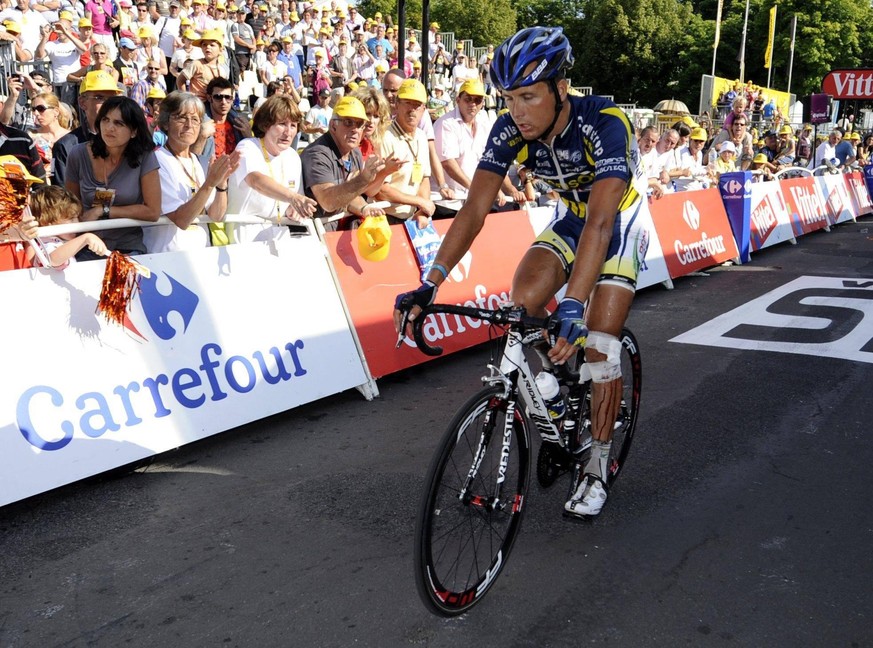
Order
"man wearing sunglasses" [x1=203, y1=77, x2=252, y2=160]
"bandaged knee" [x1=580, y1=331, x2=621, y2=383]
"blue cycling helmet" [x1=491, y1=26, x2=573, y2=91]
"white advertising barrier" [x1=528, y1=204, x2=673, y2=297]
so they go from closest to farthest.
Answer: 1. "blue cycling helmet" [x1=491, y1=26, x2=573, y2=91]
2. "bandaged knee" [x1=580, y1=331, x2=621, y2=383]
3. "man wearing sunglasses" [x1=203, y1=77, x2=252, y2=160]
4. "white advertising barrier" [x1=528, y1=204, x2=673, y2=297]

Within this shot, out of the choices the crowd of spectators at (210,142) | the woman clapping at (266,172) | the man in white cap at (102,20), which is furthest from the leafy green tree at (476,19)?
the woman clapping at (266,172)

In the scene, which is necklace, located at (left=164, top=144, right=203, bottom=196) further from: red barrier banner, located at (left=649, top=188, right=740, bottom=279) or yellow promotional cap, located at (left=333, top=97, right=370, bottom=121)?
red barrier banner, located at (left=649, top=188, right=740, bottom=279)

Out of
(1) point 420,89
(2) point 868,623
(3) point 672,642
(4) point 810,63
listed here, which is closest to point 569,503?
(3) point 672,642

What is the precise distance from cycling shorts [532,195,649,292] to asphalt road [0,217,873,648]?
46.7 inches

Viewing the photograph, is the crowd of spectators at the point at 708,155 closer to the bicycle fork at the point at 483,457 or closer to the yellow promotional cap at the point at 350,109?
the yellow promotional cap at the point at 350,109

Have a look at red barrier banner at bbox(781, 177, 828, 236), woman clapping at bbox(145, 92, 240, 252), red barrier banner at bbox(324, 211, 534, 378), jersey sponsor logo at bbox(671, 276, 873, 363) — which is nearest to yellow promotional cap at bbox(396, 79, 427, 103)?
red barrier banner at bbox(324, 211, 534, 378)

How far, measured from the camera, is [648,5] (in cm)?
7056

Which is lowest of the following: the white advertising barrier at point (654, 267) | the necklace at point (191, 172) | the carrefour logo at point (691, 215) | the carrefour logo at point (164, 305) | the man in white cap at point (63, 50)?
the white advertising barrier at point (654, 267)

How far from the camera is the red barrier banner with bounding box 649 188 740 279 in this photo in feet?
33.6

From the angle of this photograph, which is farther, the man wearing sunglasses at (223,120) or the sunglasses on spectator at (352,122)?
the man wearing sunglasses at (223,120)

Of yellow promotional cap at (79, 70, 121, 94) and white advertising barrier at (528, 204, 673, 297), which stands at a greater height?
yellow promotional cap at (79, 70, 121, 94)

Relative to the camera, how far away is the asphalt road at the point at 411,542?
3.08 metres

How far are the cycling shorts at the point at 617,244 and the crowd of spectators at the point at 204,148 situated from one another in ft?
6.13

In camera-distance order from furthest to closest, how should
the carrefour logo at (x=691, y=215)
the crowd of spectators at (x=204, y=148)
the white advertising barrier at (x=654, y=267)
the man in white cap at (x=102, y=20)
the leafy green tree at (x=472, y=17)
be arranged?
the leafy green tree at (x=472, y=17) → the man in white cap at (x=102, y=20) → the carrefour logo at (x=691, y=215) → the white advertising barrier at (x=654, y=267) → the crowd of spectators at (x=204, y=148)
